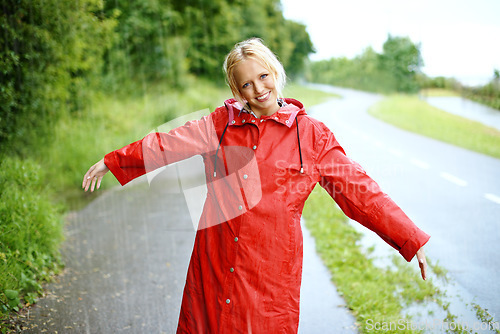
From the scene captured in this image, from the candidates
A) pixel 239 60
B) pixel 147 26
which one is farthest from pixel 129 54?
pixel 239 60

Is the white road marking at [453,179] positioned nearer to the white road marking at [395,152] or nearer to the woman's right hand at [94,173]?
the white road marking at [395,152]

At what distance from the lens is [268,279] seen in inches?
89.7

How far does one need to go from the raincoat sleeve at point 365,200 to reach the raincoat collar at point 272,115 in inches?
7.7

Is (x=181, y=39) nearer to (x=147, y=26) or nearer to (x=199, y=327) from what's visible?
(x=147, y=26)

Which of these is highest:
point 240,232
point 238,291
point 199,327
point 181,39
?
point 181,39

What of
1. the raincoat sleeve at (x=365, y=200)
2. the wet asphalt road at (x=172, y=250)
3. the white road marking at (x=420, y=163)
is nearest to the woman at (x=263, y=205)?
the raincoat sleeve at (x=365, y=200)

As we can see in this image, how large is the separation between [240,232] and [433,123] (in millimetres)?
15083

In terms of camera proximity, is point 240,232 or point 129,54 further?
point 129,54

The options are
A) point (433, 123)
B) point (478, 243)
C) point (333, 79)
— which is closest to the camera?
point (478, 243)

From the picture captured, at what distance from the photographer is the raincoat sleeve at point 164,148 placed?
2504 mm

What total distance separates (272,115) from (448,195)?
246 inches

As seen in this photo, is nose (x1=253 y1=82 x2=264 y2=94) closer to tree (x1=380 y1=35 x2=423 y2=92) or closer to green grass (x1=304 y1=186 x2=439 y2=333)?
green grass (x1=304 y1=186 x2=439 y2=333)

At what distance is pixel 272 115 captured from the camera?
2.37 metres

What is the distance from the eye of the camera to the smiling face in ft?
7.79
